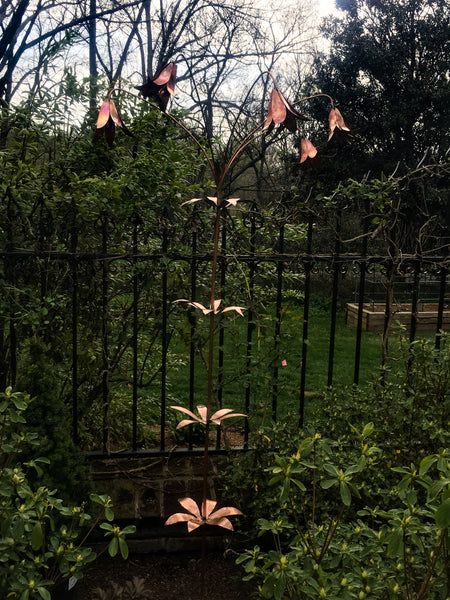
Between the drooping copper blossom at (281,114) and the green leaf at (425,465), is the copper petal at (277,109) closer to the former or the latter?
the drooping copper blossom at (281,114)

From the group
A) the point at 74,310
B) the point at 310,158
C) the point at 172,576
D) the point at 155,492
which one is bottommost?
the point at 172,576

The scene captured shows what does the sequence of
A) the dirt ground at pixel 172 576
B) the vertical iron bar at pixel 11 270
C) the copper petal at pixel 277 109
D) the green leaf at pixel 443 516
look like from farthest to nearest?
the vertical iron bar at pixel 11 270, the dirt ground at pixel 172 576, the copper petal at pixel 277 109, the green leaf at pixel 443 516

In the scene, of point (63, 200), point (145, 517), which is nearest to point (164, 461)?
point (145, 517)

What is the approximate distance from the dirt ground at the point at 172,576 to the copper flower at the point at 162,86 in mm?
2245

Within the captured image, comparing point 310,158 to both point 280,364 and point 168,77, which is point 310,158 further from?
point 280,364

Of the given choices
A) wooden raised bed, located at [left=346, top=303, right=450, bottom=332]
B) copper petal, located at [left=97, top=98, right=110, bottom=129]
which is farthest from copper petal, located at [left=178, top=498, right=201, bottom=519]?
wooden raised bed, located at [left=346, top=303, right=450, bottom=332]

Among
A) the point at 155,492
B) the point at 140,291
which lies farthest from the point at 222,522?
the point at 140,291

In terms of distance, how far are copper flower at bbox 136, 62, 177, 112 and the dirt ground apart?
2.25 m

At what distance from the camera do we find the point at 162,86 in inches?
71.9

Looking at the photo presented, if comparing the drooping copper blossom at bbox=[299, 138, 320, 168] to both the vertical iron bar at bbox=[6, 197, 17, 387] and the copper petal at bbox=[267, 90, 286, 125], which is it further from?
the vertical iron bar at bbox=[6, 197, 17, 387]

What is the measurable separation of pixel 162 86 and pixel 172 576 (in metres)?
2.51

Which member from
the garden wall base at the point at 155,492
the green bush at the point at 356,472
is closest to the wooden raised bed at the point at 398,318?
the green bush at the point at 356,472

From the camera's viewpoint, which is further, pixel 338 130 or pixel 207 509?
pixel 207 509

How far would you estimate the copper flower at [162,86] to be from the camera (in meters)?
1.81
